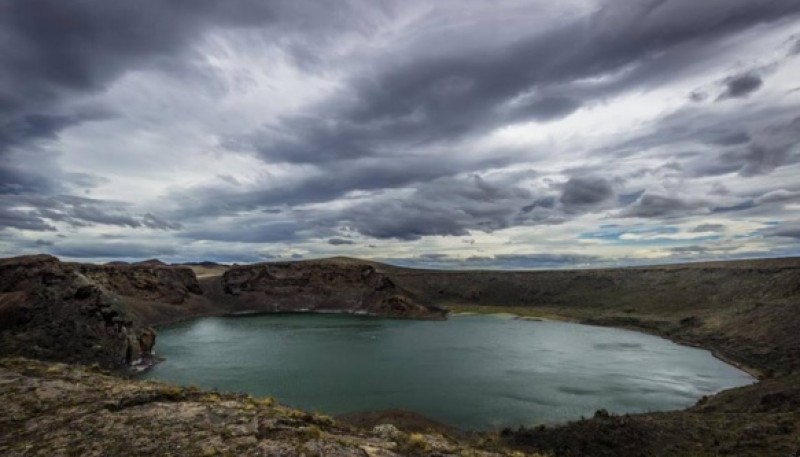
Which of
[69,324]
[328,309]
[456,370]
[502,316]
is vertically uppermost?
[69,324]

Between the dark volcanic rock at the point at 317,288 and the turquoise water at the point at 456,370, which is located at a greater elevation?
the dark volcanic rock at the point at 317,288

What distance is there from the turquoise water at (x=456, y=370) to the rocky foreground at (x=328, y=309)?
501 cm

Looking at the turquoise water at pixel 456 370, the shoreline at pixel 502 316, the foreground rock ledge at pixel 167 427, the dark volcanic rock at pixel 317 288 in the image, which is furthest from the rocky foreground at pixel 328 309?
the turquoise water at pixel 456 370

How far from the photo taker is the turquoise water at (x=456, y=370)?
34.9 meters

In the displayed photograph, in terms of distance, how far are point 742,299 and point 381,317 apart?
68.7 meters

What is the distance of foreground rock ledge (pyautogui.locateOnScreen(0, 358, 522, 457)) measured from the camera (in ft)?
22.9

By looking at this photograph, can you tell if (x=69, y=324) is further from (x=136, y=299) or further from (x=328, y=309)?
(x=328, y=309)

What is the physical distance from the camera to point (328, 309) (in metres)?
121

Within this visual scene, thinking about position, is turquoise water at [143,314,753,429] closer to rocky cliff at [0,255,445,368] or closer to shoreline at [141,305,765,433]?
shoreline at [141,305,765,433]

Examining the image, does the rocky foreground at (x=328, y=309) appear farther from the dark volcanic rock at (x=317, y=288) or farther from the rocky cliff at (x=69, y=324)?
the dark volcanic rock at (x=317, y=288)

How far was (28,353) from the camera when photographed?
1585 inches

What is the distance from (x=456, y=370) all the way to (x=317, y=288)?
85.3 metres

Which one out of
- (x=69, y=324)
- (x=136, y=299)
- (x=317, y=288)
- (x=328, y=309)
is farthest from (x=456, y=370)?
(x=317, y=288)

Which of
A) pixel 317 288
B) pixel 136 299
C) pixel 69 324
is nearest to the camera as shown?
pixel 69 324
